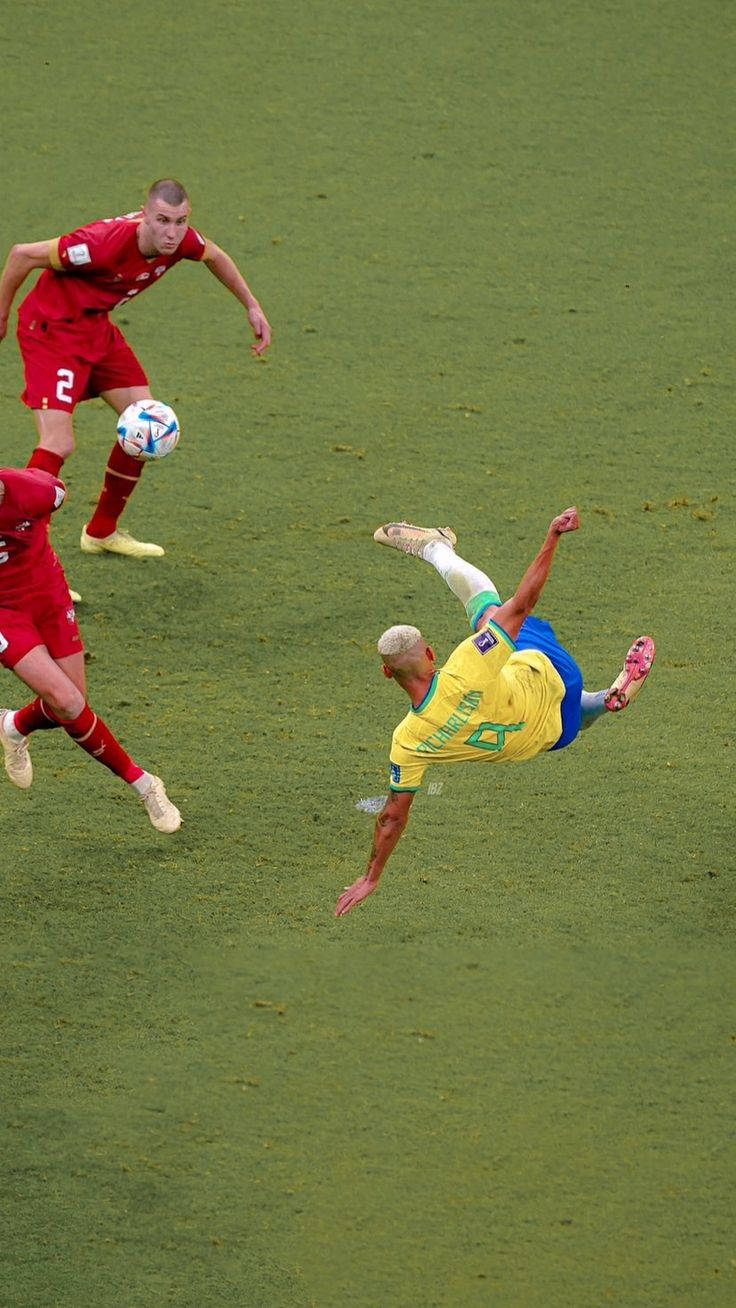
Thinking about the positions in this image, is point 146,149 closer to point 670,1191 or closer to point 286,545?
point 286,545

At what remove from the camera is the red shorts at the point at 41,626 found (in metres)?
5.96

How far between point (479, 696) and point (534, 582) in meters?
0.38

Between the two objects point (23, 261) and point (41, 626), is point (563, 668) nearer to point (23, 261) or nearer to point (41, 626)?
point (41, 626)

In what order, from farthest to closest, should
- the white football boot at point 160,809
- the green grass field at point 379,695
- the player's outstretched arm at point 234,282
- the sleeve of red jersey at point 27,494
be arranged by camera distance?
the player's outstretched arm at point 234,282, the white football boot at point 160,809, the sleeve of red jersey at point 27,494, the green grass field at point 379,695

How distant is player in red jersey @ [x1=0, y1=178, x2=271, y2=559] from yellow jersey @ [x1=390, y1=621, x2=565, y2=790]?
7.77ft

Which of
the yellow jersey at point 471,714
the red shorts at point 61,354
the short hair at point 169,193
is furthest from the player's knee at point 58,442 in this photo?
the yellow jersey at point 471,714

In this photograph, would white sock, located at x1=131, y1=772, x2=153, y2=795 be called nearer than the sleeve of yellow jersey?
No

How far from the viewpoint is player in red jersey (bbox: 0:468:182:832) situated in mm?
5910

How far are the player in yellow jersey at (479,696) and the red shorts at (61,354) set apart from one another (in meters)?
2.20

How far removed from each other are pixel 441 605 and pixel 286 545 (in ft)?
2.59

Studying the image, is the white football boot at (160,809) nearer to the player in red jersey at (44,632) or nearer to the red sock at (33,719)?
the player in red jersey at (44,632)

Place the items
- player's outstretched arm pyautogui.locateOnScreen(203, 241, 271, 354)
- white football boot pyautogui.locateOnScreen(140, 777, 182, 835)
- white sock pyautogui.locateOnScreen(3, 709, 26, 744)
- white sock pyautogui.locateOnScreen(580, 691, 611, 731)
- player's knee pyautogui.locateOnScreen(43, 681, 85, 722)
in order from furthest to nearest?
player's outstretched arm pyautogui.locateOnScreen(203, 241, 271, 354)
white sock pyautogui.locateOnScreen(3, 709, 26, 744)
white football boot pyautogui.locateOnScreen(140, 777, 182, 835)
white sock pyautogui.locateOnScreen(580, 691, 611, 731)
player's knee pyautogui.locateOnScreen(43, 681, 85, 722)

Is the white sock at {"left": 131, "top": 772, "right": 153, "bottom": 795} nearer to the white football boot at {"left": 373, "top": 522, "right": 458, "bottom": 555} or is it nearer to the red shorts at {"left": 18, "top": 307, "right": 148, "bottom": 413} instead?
the white football boot at {"left": 373, "top": 522, "right": 458, "bottom": 555}

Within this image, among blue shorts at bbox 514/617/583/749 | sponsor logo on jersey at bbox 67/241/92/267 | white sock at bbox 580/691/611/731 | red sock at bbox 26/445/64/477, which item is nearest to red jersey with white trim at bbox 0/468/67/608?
red sock at bbox 26/445/64/477
